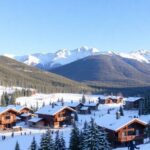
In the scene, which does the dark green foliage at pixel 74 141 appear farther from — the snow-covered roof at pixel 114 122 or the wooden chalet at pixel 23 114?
the wooden chalet at pixel 23 114

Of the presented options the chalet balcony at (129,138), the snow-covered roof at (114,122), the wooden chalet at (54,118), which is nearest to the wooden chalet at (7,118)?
the wooden chalet at (54,118)

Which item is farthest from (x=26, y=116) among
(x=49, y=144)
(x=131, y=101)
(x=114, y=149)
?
(x=49, y=144)

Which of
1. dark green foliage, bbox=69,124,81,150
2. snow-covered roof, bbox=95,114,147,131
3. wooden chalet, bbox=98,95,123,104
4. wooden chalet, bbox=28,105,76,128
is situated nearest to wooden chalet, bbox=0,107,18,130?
wooden chalet, bbox=28,105,76,128

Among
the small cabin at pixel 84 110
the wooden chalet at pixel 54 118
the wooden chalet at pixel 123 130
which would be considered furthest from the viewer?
the small cabin at pixel 84 110

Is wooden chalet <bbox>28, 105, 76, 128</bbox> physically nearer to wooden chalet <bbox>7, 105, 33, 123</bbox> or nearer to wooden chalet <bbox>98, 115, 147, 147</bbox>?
wooden chalet <bbox>7, 105, 33, 123</bbox>

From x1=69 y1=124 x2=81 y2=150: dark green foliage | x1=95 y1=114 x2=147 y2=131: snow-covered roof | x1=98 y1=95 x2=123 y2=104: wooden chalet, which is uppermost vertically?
x1=98 y1=95 x2=123 y2=104: wooden chalet

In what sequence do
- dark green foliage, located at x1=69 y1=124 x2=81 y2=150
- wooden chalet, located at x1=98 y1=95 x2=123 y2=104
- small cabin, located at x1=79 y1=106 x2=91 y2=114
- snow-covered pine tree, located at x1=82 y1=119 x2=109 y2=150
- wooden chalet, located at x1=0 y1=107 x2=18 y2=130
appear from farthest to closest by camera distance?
wooden chalet, located at x1=98 y1=95 x2=123 y2=104, small cabin, located at x1=79 y1=106 x2=91 y2=114, wooden chalet, located at x1=0 y1=107 x2=18 y2=130, dark green foliage, located at x1=69 y1=124 x2=81 y2=150, snow-covered pine tree, located at x1=82 y1=119 x2=109 y2=150
